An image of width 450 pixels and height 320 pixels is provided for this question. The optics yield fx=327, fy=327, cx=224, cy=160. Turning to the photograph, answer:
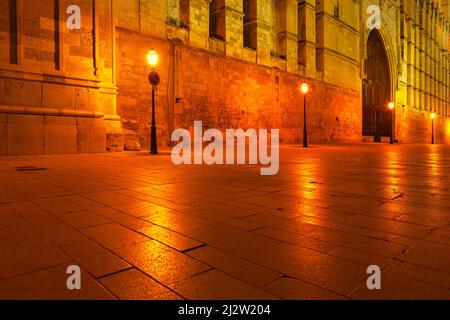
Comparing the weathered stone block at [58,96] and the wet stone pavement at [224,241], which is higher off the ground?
the weathered stone block at [58,96]

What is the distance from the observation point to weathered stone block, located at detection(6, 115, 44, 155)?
9305 millimetres

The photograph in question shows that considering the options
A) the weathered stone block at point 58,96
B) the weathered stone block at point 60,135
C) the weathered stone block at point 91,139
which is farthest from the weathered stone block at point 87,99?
the weathered stone block at point 91,139

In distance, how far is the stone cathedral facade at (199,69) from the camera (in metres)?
9.82

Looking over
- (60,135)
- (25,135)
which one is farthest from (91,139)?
(25,135)

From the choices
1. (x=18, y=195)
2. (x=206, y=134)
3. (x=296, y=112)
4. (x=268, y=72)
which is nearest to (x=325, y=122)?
(x=296, y=112)

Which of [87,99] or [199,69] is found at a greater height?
[199,69]

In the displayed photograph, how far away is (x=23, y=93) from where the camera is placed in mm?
9625

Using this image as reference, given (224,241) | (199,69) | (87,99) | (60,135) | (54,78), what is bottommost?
(224,241)

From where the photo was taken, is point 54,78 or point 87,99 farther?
point 87,99

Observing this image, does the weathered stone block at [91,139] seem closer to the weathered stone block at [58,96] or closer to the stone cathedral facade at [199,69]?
the stone cathedral facade at [199,69]

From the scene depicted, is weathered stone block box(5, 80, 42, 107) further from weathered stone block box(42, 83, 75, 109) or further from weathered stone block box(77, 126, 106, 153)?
weathered stone block box(77, 126, 106, 153)

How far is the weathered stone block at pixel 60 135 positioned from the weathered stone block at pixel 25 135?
0.16m

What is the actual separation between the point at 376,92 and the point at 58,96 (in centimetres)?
3334

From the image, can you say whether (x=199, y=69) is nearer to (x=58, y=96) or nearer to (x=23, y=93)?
(x=58, y=96)
